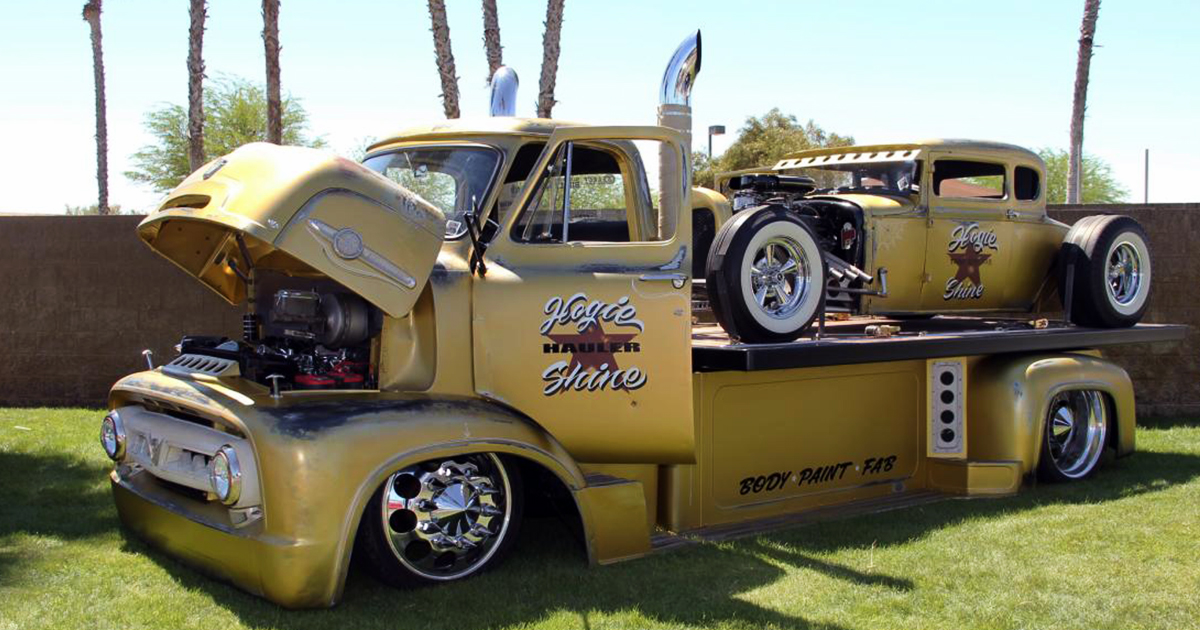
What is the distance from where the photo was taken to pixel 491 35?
50.0ft

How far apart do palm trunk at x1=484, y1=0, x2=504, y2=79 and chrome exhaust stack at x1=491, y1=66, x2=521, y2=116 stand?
7.69 m

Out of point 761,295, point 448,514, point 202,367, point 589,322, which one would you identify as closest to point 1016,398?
point 761,295

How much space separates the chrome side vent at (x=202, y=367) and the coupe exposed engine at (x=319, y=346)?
0.05 metres

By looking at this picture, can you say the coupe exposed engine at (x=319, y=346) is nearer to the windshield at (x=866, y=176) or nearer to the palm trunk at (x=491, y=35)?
the windshield at (x=866, y=176)

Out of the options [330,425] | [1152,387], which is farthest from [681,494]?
[1152,387]

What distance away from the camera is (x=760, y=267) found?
6703 millimetres

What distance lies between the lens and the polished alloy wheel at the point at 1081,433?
8578 millimetres

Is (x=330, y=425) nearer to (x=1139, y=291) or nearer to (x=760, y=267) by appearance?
(x=760, y=267)

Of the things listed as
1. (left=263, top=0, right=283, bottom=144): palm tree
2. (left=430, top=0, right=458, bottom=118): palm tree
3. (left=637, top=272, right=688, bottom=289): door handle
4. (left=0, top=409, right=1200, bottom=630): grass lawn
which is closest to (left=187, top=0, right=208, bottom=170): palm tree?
(left=263, top=0, right=283, bottom=144): palm tree

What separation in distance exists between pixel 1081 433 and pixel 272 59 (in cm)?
1218

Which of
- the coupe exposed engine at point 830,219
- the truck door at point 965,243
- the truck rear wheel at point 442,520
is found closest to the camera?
the truck rear wheel at point 442,520

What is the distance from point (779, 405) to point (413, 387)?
2.50 meters

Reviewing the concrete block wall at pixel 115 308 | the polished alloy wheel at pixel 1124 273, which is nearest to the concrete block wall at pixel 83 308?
the concrete block wall at pixel 115 308

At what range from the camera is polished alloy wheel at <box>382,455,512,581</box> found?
5.31 meters
